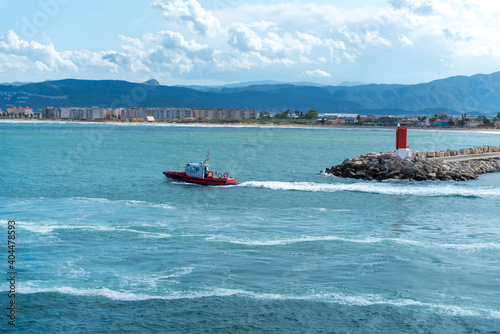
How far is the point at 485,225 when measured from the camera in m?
31.2

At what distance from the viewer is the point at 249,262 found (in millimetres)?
22766

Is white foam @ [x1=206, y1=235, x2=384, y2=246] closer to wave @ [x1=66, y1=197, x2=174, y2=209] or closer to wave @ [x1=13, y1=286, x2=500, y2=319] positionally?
wave @ [x1=13, y1=286, x2=500, y2=319]

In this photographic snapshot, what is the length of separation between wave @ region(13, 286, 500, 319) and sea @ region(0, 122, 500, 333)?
0.22 feet

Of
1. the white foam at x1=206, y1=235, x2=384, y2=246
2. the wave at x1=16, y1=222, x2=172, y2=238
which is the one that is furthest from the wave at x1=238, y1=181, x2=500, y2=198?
the wave at x1=16, y1=222, x2=172, y2=238

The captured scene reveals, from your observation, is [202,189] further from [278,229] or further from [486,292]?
[486,292]

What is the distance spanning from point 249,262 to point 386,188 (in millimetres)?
26741

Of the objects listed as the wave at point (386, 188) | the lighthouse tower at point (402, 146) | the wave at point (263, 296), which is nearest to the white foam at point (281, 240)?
the wave at point (263, 296)

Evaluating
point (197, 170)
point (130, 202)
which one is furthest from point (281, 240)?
point (197, 170)

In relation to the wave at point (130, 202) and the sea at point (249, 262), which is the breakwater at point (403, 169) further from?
the wave at point (130, 202)

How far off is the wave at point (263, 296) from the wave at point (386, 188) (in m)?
25.9

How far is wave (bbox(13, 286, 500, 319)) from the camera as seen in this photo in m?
18.3

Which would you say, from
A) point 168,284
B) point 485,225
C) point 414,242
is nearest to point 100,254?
point 168,284

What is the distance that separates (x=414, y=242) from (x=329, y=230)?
4411mm

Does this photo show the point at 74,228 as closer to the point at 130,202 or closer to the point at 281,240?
the point at 130,202
